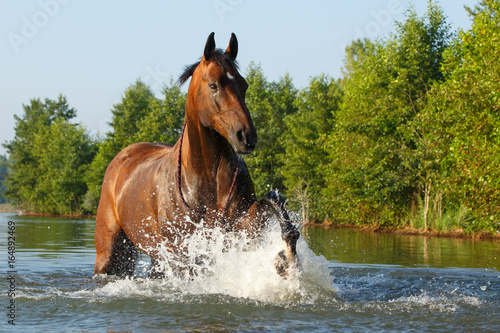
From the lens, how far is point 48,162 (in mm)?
67812

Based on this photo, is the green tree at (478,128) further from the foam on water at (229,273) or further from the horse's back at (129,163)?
the foam on water at (229,273)

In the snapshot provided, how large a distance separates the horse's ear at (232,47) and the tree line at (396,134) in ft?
28.2

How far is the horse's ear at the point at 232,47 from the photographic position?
5734mm

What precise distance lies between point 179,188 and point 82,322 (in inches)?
65.2

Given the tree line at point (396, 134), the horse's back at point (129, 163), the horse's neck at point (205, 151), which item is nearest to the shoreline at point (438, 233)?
the tree line at point (396, 134)

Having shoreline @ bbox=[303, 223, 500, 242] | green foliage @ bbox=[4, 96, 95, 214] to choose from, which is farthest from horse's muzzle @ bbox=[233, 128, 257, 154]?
green foliage @ bbox=[4, 96, 95, 214]

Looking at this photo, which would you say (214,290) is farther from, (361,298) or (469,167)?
(469,167)

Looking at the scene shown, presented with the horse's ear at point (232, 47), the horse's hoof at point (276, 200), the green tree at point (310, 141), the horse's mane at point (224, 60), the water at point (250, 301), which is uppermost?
the green tree at point (310, 141)

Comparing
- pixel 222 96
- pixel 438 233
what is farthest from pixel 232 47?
pixel 438 233

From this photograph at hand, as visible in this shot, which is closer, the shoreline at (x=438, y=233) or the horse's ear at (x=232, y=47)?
the horse's ear at (x=232, y=47)

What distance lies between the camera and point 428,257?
12.4 meters

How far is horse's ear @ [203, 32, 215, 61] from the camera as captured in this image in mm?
5551

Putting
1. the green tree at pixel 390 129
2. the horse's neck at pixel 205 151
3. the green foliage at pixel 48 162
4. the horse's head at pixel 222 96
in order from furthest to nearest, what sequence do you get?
the green foliage at pixel 48 162, the green tree at pixel 390 129, the horse's neck at pixel 205 151, the horse's head at pixel 222 96

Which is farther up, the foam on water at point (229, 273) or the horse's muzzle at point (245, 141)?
the horse's muzzle at point (245, 141)
